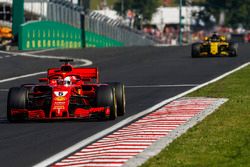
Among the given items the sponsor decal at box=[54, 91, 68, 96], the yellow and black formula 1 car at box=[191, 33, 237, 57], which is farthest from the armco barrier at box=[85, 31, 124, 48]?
the sponsor decal at box=[54, 91, 68, 96]

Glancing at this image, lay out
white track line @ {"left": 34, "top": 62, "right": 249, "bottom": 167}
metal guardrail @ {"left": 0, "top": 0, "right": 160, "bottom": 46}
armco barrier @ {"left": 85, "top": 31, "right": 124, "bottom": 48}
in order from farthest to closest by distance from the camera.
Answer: armco barrier @ {"left": 85, "top": 31, "right": 124, "bottom": 48}, metal guardrail @ {"left": 0, "top": 0, "right": 160, "bottom": 46}, white track line @ {"left": 34, "top": 62, "right": 249, "bottom": 167}

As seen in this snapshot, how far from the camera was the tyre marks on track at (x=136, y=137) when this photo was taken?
44.3ft

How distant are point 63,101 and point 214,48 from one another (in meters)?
29.9

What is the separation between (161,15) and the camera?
174 metres

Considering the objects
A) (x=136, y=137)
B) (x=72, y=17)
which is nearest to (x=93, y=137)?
(x=136, y=137)

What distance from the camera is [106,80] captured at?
33938 millimetres

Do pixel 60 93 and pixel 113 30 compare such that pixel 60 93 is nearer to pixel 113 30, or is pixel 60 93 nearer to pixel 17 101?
pixel 17 101

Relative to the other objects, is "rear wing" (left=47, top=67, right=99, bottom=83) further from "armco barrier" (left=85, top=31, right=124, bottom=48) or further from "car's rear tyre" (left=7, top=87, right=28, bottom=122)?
"armco barrier" (left=85, top=31, right=124, bottom=48)

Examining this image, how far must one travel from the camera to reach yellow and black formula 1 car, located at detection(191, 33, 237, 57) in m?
48.4

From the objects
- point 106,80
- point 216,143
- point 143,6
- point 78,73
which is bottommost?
point 106,80

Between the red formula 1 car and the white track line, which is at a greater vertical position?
the red formula 1 car

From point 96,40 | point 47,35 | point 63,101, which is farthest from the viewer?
point 96,40

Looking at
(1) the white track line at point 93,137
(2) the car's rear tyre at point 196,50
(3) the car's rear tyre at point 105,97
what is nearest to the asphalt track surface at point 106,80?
(1) the white track line at point 93,137

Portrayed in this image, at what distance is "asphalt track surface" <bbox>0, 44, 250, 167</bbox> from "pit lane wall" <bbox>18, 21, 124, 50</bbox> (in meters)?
5.25
